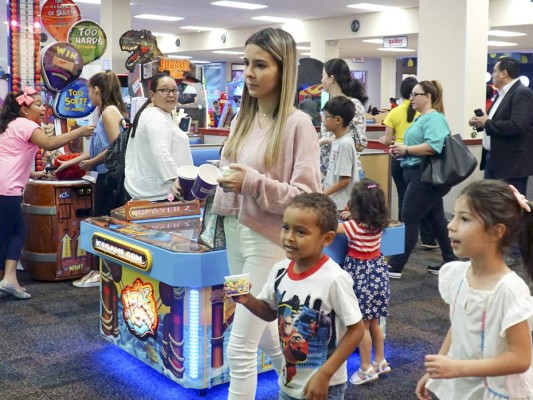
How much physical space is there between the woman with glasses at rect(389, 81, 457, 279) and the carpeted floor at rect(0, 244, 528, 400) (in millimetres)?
419

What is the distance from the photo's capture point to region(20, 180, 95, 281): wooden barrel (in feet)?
15.6

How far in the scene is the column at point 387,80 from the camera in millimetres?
21625

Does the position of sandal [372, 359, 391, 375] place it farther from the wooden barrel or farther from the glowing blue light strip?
the wooden barrel

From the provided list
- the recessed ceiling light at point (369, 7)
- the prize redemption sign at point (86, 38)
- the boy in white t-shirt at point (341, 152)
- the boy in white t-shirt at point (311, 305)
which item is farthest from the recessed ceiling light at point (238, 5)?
the boy in white t-shirt at point (311, 305)

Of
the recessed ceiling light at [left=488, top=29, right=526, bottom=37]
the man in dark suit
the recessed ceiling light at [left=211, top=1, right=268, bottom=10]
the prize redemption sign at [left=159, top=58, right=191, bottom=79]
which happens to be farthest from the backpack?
the recessed ceiling light at [left=488, top=29, right=526, bottom=37]

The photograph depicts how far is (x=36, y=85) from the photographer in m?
5.54

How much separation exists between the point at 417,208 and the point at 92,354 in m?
2.39

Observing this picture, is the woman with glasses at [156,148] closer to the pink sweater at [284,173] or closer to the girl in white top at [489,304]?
the pink sweater at [284,173]

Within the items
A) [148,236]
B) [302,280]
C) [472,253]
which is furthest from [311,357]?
[148,236]

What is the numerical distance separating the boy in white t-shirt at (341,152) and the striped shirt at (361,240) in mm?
977

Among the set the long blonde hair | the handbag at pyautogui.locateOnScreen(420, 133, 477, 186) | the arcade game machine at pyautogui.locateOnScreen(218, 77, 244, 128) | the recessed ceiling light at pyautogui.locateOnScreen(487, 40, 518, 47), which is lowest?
the handbag at pyautogui.locateOnScreen(420, 133, 477, 186)

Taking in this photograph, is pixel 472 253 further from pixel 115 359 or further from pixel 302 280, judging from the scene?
pixel 115 359

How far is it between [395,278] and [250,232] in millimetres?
2979

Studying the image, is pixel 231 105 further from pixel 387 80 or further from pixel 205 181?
pixel 205 181
